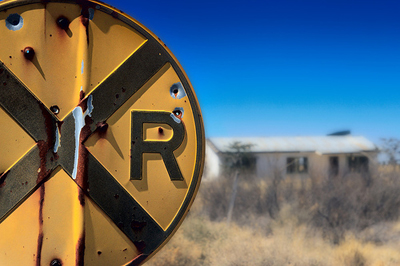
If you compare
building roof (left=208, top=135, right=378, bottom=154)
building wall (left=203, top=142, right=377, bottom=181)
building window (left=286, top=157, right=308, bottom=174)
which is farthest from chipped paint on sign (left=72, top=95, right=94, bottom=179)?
building window (left=286, top=157, right=308, bottom=174)

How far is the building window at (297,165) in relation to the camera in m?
19.0

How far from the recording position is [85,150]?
2.74 ft

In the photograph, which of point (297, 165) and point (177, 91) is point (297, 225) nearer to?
point (297, 165)

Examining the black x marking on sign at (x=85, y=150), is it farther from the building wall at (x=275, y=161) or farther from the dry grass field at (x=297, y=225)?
the building wall at (x=275, y=161)

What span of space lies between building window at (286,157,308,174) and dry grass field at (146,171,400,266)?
5186 mm

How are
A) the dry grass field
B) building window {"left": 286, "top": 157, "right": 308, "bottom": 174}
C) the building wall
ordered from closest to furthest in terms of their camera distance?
1. the dry grass field
2. the building wall
3. building window {"left": 286, "top": 157, "right": 308, "bottom": 174}

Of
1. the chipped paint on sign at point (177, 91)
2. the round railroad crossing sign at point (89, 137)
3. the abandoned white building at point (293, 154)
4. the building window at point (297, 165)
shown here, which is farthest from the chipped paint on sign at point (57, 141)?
the building window at point (297, 165)

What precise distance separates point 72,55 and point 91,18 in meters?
0.10

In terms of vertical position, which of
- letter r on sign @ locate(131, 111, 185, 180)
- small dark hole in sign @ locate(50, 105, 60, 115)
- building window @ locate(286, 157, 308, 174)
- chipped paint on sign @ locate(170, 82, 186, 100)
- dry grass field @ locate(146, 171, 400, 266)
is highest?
chipped paint on sign @ locate(170, 82, 186, 100)

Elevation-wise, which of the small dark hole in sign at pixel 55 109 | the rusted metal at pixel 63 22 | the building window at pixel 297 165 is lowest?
the building window at pixel 297 165

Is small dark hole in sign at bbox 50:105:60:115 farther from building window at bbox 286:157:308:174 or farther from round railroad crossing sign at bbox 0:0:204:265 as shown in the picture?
building window at bbox 286:157:308:174

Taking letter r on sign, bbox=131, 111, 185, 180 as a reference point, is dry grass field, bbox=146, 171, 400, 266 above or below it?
below

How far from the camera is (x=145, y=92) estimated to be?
88 cm

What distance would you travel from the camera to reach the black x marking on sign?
0.79 meters
